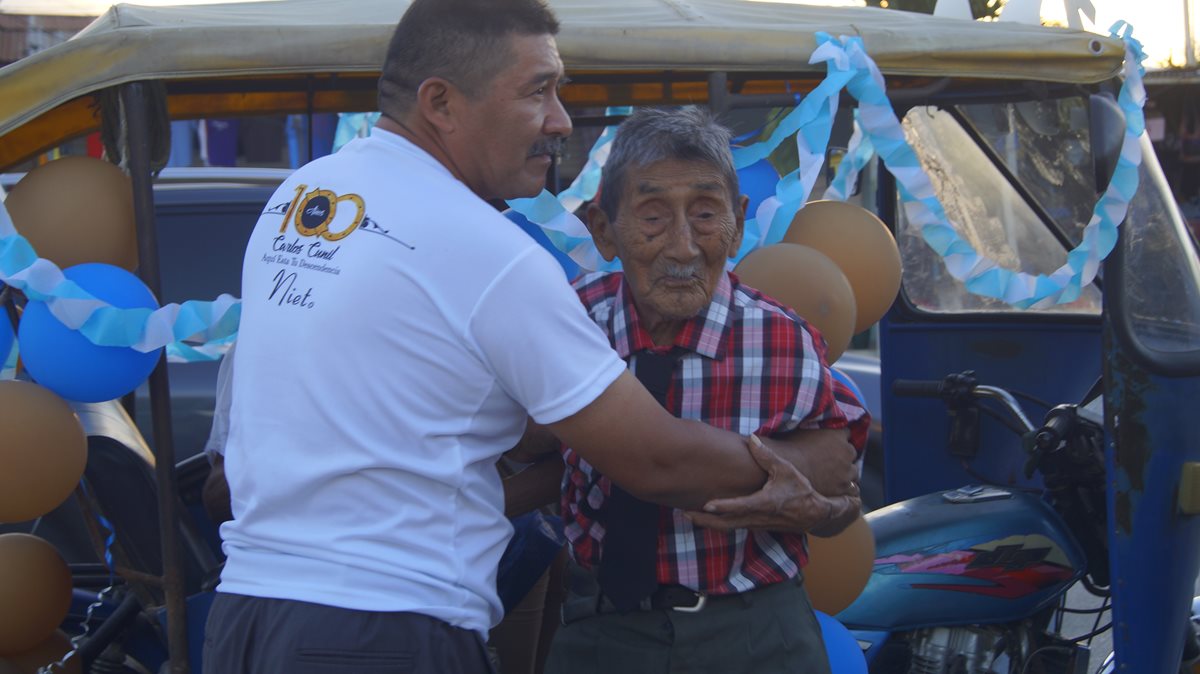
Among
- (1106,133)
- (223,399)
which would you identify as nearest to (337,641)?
(223,399)

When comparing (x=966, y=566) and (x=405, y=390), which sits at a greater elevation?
(x=405, y=390)

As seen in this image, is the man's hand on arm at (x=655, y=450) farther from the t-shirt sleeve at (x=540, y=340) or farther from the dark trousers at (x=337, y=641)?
the dark trousers at (x=337, y=641)

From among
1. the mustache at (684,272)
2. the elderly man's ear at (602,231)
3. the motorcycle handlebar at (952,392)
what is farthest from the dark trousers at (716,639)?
the motorcycle handlebar at (952,392)

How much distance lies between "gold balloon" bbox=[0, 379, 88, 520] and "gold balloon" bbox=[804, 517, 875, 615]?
60.7 inches

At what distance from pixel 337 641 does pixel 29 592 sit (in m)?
1.49

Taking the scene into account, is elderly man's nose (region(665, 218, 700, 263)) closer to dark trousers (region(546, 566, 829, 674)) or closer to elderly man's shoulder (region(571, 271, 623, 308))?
elderly man's shoulder (region(571, 271, 623, 308))

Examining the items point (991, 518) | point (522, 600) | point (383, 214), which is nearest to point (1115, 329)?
point (991, 518)

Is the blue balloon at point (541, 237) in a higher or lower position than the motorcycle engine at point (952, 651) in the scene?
higher

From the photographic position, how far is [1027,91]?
319cm

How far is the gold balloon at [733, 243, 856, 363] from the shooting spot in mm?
2516

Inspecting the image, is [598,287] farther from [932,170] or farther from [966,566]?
[932,170]

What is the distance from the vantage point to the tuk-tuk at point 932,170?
7.73ft

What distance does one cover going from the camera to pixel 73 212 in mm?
2395

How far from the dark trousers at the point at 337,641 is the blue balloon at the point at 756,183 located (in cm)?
142
